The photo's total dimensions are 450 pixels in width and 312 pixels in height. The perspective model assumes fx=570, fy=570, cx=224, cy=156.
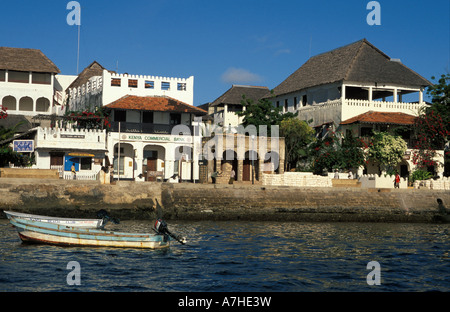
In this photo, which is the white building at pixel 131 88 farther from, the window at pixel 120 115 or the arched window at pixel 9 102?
the arched window at pixel 9 102

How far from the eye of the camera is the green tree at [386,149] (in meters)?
43.0

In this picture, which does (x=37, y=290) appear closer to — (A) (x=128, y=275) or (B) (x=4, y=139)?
(A) (x=128, y=275)

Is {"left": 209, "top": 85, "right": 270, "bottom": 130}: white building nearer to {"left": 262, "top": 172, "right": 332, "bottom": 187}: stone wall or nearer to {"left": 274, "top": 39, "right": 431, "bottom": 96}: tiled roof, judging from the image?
{"left": 274, "top": 39, "right": 431, "bottom": 96}: tiled roof

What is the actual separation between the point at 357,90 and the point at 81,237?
34800 millimetres

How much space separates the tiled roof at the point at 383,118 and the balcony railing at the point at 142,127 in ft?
46.6

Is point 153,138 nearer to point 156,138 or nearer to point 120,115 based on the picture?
point 156,138

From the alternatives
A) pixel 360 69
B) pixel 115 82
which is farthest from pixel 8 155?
pixel 360 69

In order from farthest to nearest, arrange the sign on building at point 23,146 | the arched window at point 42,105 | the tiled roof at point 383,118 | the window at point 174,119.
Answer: the arched window at point 42,105 < the window at point 174,119 < the tiled roof at point 383,118 < the sign on building at point 23,146

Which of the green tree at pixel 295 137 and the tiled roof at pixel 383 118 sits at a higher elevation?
the tiled roof at pixel 383 118

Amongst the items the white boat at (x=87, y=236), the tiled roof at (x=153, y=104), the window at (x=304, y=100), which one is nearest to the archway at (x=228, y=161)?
the tiled roof at (x=153, y=104)

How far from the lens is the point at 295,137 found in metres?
45.7

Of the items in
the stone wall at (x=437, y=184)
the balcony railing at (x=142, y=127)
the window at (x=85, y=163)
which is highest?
the balcony railing at (x=142, y=127)

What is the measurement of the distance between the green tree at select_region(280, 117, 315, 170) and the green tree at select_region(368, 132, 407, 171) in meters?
5.19
